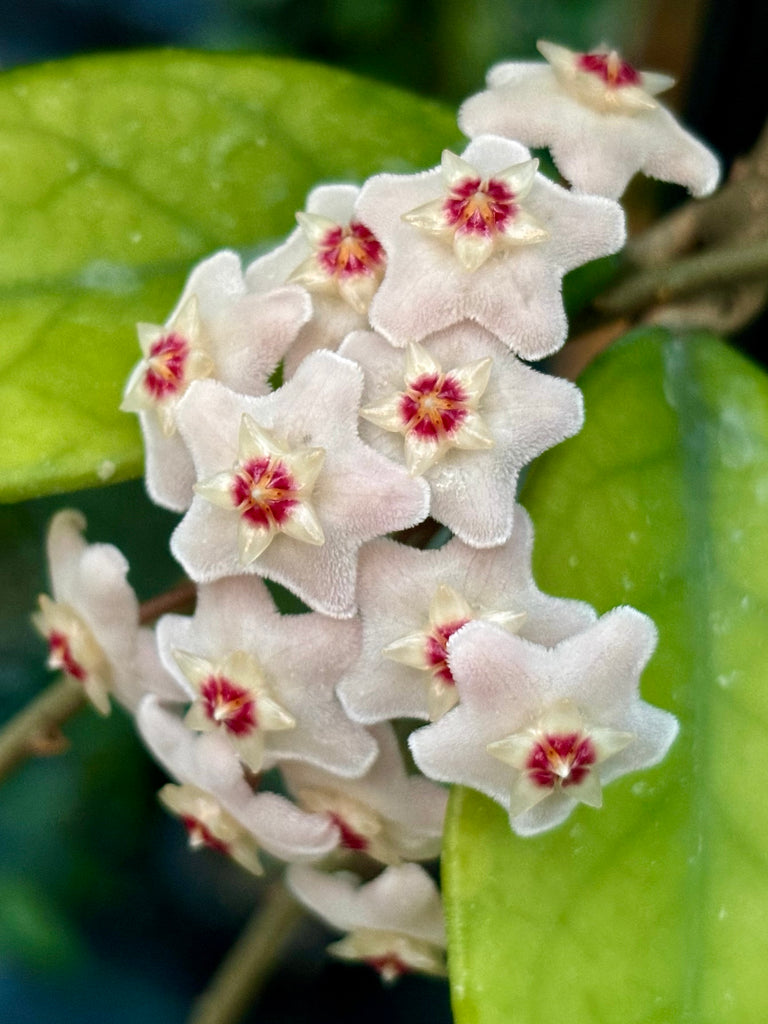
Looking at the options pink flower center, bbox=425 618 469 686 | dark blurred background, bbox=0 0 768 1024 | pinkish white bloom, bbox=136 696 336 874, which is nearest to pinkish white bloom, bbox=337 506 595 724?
pink flower center, bbox=425 618 469 686

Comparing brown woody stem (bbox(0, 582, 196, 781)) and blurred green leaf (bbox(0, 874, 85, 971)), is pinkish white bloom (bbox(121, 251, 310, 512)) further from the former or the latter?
blurred green leaf (bbox(0, 874, 85, 971))

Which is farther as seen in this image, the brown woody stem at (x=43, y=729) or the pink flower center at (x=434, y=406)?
the brown woody stem at (x=43, y=729)

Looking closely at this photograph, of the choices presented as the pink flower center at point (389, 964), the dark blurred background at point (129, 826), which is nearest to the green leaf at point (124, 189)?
the pink flower center at point (389, 964)

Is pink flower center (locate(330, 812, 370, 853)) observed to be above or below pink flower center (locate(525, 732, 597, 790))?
below

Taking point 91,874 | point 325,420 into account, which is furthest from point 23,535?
point 325,420

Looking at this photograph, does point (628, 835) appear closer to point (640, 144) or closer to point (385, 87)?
point (640, 144)

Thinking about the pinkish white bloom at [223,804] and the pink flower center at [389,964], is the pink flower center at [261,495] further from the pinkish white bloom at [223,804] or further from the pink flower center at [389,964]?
the pink flower center at [389,964]
